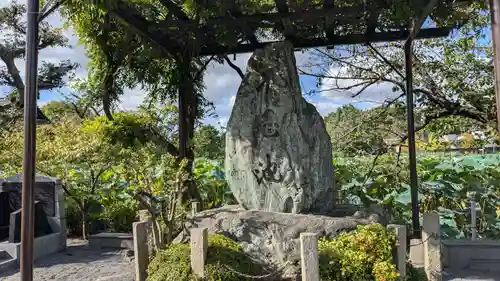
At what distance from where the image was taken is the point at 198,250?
3410mm

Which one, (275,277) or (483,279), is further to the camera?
(483,279)

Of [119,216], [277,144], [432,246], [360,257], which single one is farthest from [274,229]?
[119,216]

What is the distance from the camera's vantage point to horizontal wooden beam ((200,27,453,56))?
4961mm

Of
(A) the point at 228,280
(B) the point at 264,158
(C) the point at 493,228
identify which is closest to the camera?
(A) the point at 228,280

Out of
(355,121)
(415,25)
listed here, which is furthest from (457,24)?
(355,121)

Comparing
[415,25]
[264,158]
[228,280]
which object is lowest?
[228,280]

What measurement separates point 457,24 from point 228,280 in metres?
3.64

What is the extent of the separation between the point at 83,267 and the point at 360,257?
136 inches

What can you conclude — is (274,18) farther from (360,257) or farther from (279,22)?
(360,257)

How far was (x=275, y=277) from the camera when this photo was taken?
3.80m

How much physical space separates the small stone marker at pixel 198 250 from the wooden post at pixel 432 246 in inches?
79.5

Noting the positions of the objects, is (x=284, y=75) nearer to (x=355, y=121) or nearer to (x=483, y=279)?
(x=355, y=121)

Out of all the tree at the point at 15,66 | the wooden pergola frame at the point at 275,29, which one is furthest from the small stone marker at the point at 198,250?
the tree at the point at 15,66

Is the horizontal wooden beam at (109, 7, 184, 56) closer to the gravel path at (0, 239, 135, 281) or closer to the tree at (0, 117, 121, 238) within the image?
the tree at (0, 117, 121, 238)
